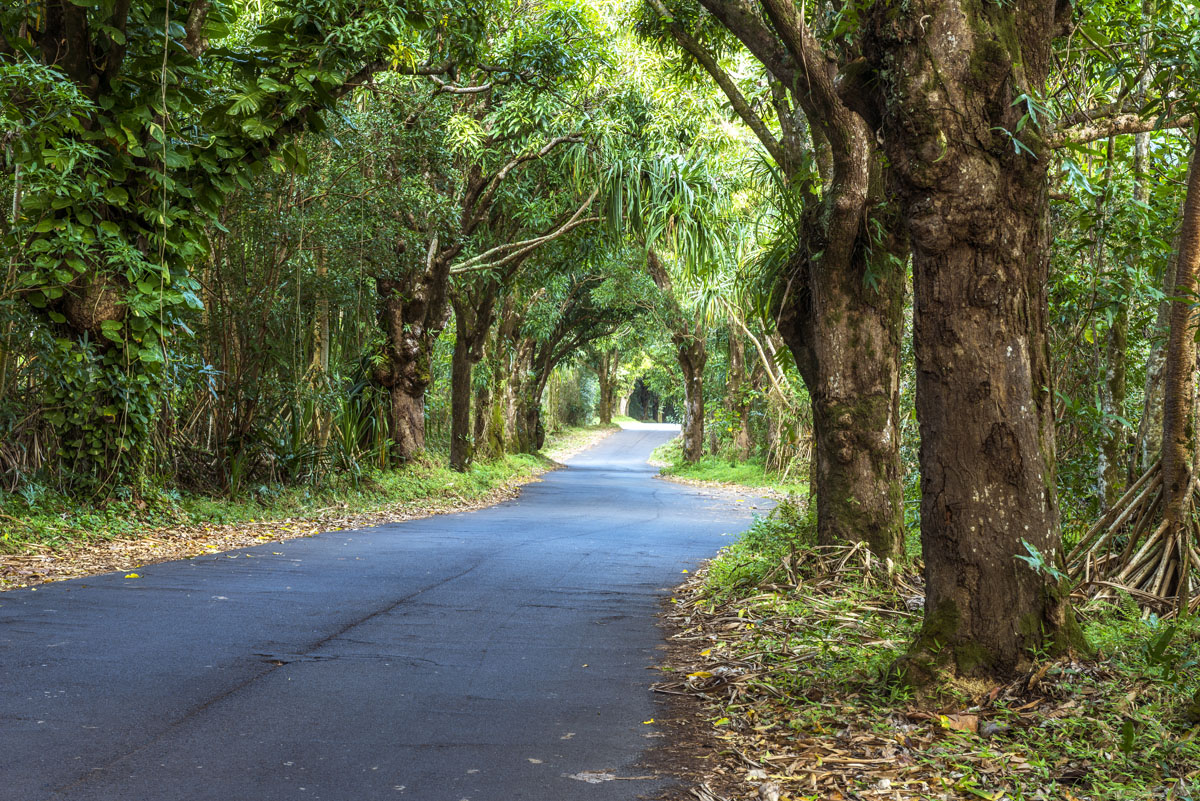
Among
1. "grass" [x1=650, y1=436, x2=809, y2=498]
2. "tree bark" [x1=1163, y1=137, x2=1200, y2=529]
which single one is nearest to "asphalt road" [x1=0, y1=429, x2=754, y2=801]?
"tree bark" [x1=1163, y1=137, x2=1200, y2=529]

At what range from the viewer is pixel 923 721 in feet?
12.9

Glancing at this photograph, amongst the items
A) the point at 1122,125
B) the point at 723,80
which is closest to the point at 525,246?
the point at 723,80

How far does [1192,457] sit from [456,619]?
181 inches

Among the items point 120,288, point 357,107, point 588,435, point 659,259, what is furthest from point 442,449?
point 588,435

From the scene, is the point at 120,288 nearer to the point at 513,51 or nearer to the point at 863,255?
the point at 513,51

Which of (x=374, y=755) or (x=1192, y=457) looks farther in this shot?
(x=1192, y=457)

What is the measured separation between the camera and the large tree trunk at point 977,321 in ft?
13.3

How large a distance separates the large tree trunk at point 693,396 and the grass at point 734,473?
1.36 ft

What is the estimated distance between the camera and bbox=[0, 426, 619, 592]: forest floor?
8.05m

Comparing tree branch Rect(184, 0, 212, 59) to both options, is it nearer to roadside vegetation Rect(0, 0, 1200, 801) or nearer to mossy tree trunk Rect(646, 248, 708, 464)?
roadside vegetation Rect(0, 0, 1200, 801)

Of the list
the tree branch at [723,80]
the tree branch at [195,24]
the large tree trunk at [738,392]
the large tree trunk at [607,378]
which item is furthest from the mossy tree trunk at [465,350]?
the large tree trunk at [607,378]

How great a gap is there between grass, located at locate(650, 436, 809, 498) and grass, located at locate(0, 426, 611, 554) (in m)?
6.89

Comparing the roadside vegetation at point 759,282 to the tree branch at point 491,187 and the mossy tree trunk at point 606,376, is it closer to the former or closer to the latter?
the tree branch at point 491,187

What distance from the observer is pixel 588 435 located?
5525 cm
